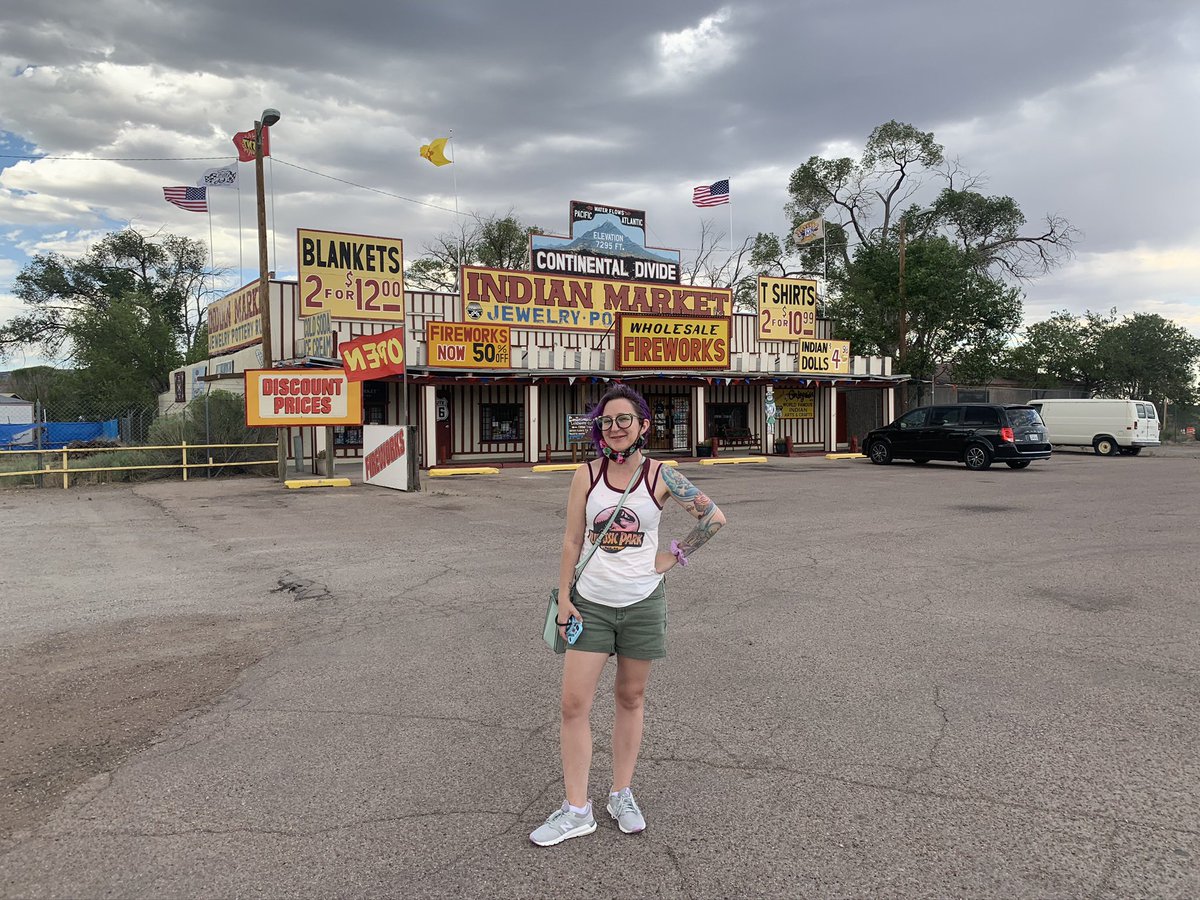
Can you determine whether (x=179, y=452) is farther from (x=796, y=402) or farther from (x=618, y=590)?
(x=796, y=402)

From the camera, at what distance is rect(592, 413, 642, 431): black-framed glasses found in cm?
318

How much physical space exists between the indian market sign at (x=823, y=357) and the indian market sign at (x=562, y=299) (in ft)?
12.1

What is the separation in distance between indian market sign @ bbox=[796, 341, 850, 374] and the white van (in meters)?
6.83

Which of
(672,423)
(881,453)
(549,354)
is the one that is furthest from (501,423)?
(881,453)

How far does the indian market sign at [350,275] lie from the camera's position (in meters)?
23.9

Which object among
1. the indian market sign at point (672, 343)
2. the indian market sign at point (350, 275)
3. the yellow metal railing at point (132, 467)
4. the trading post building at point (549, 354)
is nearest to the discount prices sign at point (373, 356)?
the trading post building at point (549, 354)

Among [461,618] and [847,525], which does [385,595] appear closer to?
[461,618]

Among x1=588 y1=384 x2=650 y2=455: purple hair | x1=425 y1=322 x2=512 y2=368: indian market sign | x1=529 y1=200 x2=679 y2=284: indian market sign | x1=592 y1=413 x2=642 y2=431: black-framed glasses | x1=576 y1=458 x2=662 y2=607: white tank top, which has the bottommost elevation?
x1=576 y1=458 x2=662 y2=607: white tank top

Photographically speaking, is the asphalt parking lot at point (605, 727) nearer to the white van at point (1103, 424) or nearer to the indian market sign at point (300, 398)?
the indian market sign at point (300, 398)

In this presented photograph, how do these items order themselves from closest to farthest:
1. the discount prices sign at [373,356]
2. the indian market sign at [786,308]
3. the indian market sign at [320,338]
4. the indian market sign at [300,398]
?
the indian market sign at [300,398], the discount prices sign at [373,356], the indian market sign at [320,338], the indian market sign at [786,308]

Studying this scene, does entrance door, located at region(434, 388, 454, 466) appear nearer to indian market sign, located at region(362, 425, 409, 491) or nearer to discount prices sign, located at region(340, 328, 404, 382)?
indian market sign, located at region(362, 425, 409, 491)

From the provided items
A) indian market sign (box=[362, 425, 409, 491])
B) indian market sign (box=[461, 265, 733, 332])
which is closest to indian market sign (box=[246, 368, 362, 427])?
indian market sign (box=[362, 425, 409, 491])

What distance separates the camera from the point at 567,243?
2931 centimetres

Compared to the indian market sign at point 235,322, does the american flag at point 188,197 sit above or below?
above
